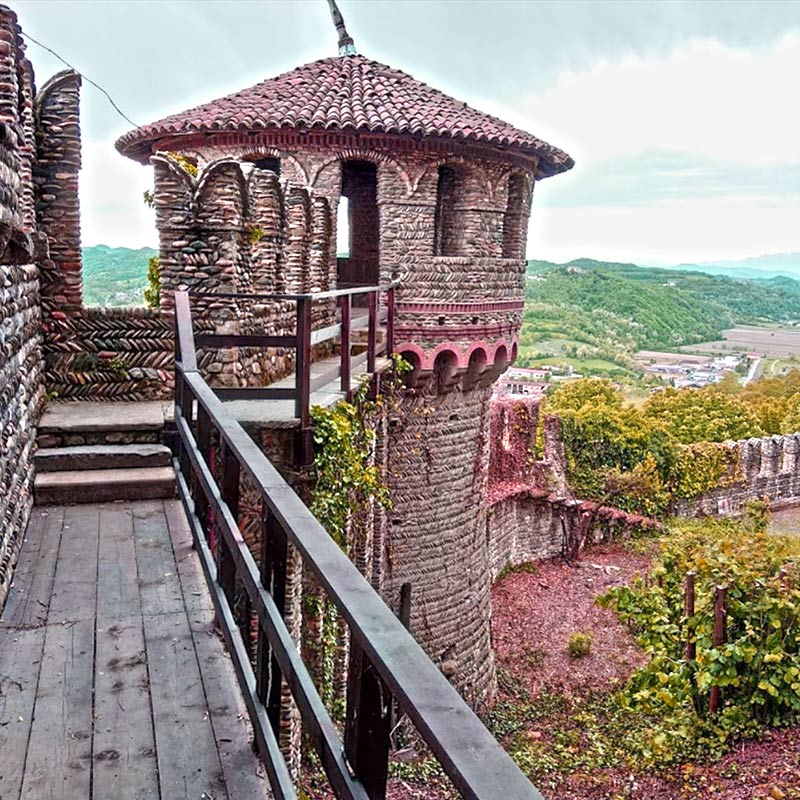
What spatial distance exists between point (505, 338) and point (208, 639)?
8.50m

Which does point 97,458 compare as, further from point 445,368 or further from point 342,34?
point 342,34

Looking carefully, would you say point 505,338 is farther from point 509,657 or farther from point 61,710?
point 61,710

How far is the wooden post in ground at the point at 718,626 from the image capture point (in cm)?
876

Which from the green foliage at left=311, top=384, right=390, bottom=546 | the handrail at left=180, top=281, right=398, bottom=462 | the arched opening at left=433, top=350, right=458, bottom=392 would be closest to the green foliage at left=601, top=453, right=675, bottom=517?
the arched opening at left=433, top=350, right=458, bottom=392

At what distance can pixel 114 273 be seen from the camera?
2075 cm

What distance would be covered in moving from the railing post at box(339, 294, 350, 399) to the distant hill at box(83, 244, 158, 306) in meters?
7.05

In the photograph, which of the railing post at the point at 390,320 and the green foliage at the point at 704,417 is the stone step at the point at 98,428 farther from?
the green foliage at the point at 704,417

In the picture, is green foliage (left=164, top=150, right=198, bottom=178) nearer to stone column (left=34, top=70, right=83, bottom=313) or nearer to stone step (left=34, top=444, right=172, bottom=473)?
stone column (left=34, top=70, right=83, bottom=313)

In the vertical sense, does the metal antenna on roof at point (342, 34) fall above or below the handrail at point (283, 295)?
above

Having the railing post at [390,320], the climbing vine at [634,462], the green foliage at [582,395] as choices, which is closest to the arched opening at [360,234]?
the railing post at [390,320]

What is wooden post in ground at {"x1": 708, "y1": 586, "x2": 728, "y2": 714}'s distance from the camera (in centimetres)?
876

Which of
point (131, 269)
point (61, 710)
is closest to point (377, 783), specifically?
point (61, 710)

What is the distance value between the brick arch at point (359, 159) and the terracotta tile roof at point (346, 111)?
0.41 meters

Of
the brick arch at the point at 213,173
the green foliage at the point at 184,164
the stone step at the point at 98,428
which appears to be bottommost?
the stone step at the point at 98,428
